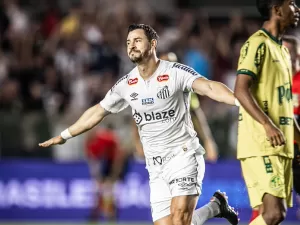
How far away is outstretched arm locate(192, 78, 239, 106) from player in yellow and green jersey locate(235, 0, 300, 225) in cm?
15

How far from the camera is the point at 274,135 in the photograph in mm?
7508

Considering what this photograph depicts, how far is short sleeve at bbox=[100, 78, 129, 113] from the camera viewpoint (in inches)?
348

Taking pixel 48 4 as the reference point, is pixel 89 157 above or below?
below

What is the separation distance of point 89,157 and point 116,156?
1.99ft

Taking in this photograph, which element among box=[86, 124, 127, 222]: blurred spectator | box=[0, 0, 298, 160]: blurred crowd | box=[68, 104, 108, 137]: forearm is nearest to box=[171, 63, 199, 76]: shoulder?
box=[68, 104, 108, 137]: forearm

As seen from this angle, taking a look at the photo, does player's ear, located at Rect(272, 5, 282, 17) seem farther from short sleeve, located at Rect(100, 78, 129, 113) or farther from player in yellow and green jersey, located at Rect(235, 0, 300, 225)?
short sleeve, located at Rect(100, 78, 129, 113)

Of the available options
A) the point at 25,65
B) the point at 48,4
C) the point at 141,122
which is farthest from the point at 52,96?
the point at 141,122

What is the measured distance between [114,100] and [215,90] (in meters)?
1.27

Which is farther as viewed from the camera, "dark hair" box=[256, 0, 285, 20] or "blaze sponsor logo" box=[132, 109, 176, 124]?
"blaze sponsor logo" box=[132, 109, 176, 124]

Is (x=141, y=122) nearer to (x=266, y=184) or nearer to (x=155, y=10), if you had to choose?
(x=266, y=184)

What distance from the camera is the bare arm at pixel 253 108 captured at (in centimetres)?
752

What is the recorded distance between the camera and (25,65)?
740 inches

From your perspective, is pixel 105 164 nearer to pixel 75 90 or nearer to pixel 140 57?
pixel 75 90

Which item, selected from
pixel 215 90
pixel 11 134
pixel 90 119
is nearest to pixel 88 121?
pixel 90 119
